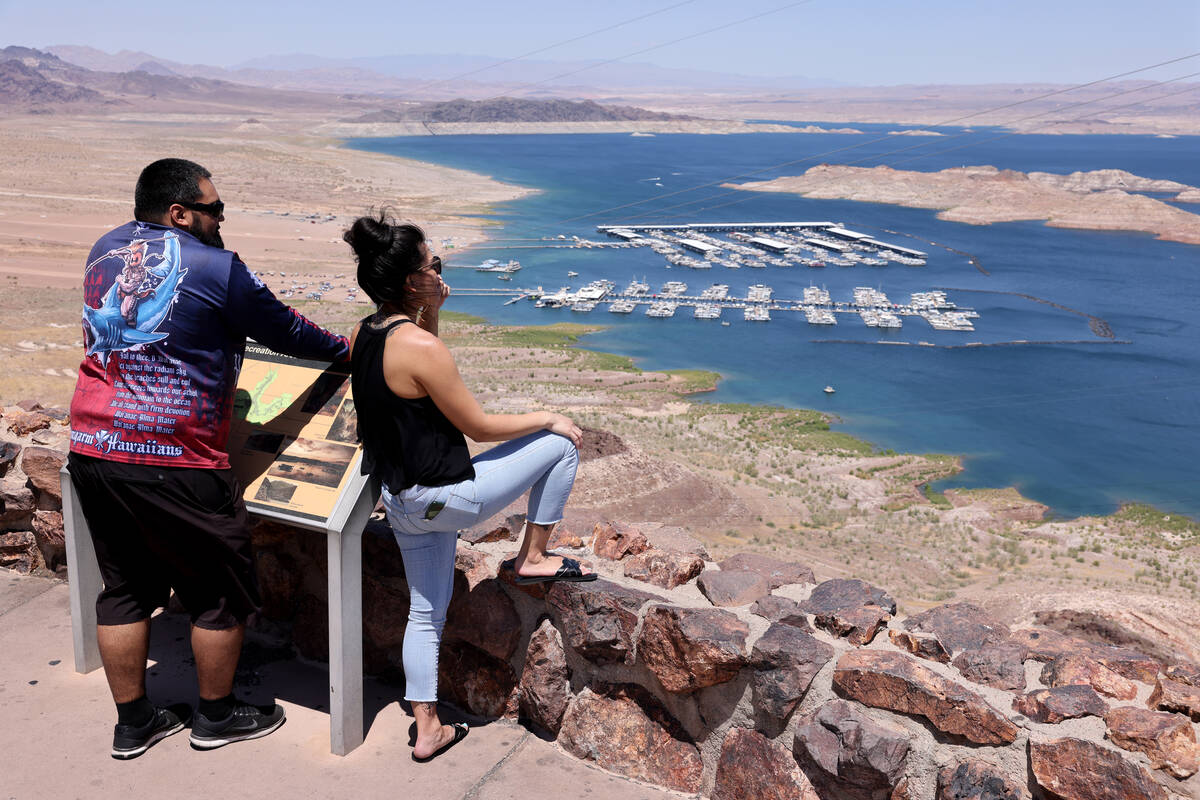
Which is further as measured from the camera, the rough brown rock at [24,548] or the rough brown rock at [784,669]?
the rough brown rock at [24,548]

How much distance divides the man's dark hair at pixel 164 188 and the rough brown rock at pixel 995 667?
274cm

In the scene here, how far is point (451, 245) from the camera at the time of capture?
64.6 metres

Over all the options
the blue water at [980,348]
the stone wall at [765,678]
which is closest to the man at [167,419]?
the stone wall at [765,678]

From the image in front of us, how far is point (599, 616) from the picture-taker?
10.6ft

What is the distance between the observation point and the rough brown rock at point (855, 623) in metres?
3.06

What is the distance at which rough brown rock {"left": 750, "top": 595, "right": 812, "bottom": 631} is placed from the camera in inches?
123

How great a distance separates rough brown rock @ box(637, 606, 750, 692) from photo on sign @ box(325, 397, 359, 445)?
1.14 metres

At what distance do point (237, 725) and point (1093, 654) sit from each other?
2868 millimetres

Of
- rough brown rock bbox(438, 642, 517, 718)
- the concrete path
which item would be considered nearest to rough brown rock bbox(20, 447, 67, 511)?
the concrete path

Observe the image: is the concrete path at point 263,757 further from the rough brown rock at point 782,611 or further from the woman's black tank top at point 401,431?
the woman's black tank top at point 401,431

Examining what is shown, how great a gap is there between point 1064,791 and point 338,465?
7.47 ft

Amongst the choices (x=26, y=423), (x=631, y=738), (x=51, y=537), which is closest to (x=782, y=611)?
(x=631, y=738)

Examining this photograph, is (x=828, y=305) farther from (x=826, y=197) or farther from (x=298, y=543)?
(x=826, y=197)

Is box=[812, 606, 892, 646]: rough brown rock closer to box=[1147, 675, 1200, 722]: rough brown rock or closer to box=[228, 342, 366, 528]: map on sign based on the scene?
box=[1147, 675, 1200, 722]: rough brown rock
